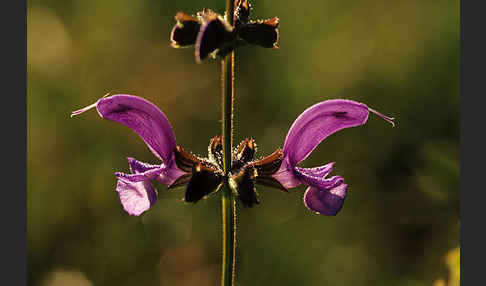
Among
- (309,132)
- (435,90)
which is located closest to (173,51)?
(435,90)

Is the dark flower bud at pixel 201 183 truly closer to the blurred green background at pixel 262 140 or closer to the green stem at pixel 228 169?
the green stem at pixel 228 169

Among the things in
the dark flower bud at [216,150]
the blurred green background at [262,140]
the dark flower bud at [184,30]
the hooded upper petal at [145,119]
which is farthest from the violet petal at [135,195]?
the blurred green background at [262,140]

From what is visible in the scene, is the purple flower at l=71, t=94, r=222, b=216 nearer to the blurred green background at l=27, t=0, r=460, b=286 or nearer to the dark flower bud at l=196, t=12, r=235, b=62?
the dark flower bud at l=196, t=12, r=235, b=62

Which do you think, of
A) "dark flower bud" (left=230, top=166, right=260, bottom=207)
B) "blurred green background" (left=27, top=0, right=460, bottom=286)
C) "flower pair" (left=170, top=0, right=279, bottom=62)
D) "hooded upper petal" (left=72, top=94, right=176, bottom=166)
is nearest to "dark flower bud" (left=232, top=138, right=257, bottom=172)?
"dark flower bud" (left=230, top=166, right=260, bottom=207)

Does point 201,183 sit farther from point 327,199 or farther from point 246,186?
point 327,199

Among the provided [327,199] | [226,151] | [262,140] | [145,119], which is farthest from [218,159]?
[262,140]

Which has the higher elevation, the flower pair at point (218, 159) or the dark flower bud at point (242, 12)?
the dark flower bud at point (242, 12)

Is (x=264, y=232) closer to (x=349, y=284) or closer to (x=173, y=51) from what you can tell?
(x=349, y=284)
